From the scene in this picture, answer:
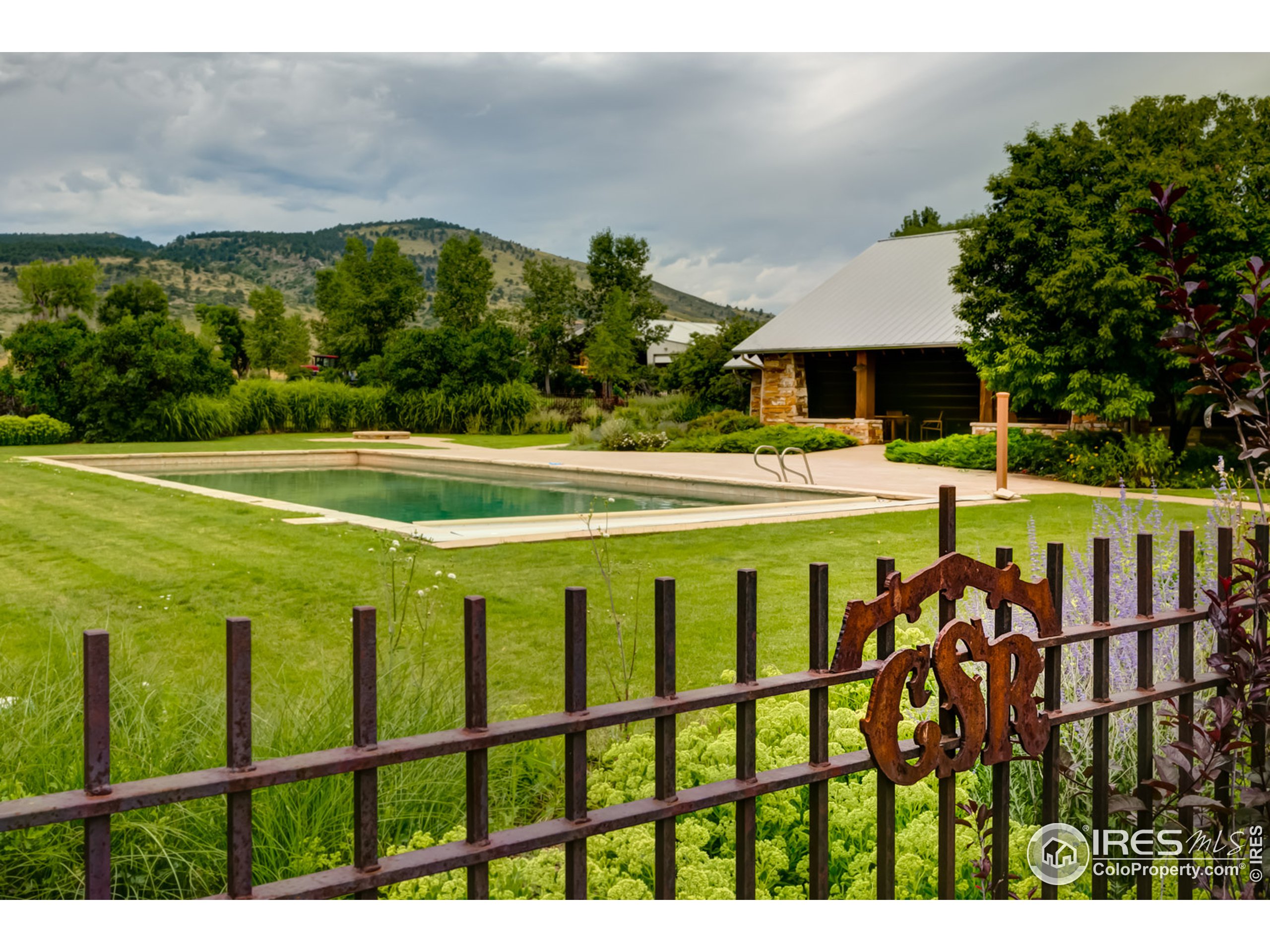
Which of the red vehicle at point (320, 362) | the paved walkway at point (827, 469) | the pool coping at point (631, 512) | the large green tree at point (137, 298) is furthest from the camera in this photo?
the red vehicle at point (320, 362)

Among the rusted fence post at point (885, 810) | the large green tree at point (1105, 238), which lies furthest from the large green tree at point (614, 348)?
the rusted fence post at point (885, 810)

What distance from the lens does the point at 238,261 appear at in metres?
90.6

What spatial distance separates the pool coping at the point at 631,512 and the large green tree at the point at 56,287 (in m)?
47.0

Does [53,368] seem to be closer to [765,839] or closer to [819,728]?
[765,839]

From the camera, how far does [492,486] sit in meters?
15.5

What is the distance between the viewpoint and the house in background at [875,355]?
21.6 m

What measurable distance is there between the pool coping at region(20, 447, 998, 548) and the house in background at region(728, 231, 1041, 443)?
8.38m

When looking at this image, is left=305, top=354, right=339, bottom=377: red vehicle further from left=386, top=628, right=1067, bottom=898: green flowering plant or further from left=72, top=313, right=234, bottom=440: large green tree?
left=386, top=628, right=1067, bottom=898: green flowering plant

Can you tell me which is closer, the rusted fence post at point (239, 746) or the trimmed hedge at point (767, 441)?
the rusted fence post at point (239, 746)

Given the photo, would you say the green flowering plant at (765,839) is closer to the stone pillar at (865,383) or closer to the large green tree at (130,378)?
the stone pillar at (865,383)

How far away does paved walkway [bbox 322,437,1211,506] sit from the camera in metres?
12.2

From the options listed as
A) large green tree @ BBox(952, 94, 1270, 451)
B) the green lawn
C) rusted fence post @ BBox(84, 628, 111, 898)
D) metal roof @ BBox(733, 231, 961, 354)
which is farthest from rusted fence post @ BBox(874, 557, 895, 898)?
metal roof @ BBox(733, 231, 961, 354)
